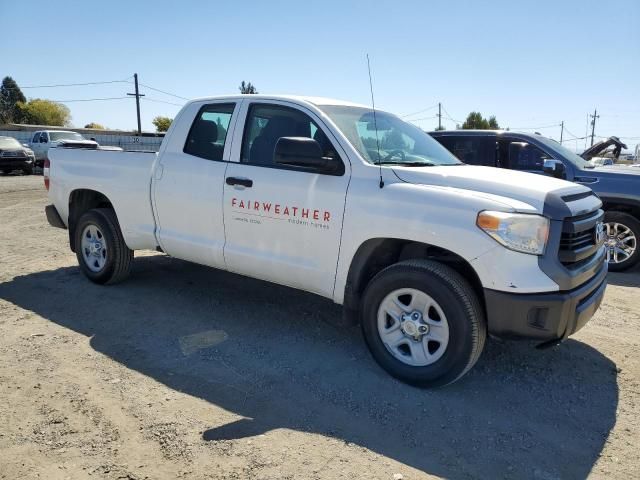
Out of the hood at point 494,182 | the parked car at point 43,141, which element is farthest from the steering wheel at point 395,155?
the parked car at point 43,141

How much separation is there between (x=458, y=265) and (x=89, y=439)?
2.56 metres

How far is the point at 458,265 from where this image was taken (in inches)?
143

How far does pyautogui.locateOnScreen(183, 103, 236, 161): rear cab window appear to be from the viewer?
4.66 meters

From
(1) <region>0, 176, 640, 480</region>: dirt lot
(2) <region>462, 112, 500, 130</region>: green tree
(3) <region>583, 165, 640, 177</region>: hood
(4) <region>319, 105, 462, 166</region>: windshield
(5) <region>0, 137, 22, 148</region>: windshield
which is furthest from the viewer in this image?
(2) <region>462, 112, 500, 130</region>: green tree

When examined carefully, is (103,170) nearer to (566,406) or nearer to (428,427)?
(428,427)

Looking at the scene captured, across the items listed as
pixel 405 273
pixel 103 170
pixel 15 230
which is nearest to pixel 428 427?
pixel 405 273

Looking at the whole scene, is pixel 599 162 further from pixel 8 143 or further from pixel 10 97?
pixel 10 97

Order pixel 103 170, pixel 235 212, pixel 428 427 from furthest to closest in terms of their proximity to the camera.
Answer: pixel 103 170 < pixel 235 212 < pixel 428 427

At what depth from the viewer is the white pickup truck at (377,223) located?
3184mm

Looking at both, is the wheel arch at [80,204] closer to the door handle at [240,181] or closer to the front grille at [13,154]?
the door handle at [240,181]

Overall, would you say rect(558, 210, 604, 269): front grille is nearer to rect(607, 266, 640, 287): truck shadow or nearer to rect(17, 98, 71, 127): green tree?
rect(607, 266, 640, 287): truck shadow

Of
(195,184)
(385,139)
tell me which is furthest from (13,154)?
(385,139)

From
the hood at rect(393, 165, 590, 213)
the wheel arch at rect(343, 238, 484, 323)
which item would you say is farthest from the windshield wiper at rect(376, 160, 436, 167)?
the wheel arch at rect(343, 238, 484, 323)

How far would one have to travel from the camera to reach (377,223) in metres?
3.61
